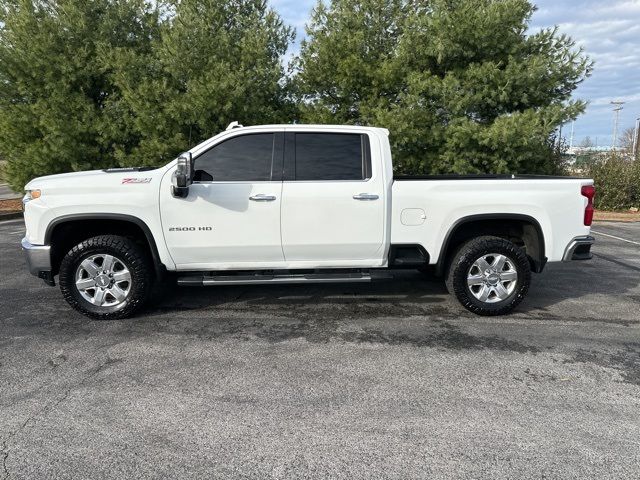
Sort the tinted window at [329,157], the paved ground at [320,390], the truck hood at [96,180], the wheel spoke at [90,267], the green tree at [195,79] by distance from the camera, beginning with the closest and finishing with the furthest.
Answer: the paved ground at [320,390], the truck hood at [96,180], the wheel spoke at [90,267], the tinted window at [329,157], the green tree at [195,79]

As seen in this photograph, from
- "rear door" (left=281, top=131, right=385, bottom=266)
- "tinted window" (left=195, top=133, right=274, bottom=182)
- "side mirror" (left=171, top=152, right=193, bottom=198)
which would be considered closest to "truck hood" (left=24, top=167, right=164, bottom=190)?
"side mirror" (left=171, top=152, right=193, bottom=198)

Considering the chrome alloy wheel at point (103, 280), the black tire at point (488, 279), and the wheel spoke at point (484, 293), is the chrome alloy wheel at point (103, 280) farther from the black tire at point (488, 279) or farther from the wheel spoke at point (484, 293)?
the wheel spoke at point (484, 293)

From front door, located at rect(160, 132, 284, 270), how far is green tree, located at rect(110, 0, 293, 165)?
7152 millimetres

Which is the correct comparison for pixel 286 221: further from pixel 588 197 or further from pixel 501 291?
pixel 588 197

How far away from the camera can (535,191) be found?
4617 mm

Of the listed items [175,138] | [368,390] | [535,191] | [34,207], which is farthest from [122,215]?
[175,138]

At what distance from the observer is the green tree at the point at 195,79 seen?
1126 centimetres

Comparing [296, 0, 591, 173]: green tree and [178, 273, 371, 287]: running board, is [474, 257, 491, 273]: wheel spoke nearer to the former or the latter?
[178, 273, 371, 287]: running board

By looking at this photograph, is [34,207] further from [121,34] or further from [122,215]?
[121,34]

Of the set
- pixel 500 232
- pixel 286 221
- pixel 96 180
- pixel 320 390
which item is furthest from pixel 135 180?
pixel 500 232

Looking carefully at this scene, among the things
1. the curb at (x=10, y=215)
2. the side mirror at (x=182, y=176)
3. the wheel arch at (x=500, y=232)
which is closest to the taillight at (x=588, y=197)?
the wheel arch at (x=500, y=232)

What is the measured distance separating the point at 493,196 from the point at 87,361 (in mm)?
4030

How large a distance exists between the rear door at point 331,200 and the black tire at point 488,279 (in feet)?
2.74

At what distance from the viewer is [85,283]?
179 inches
